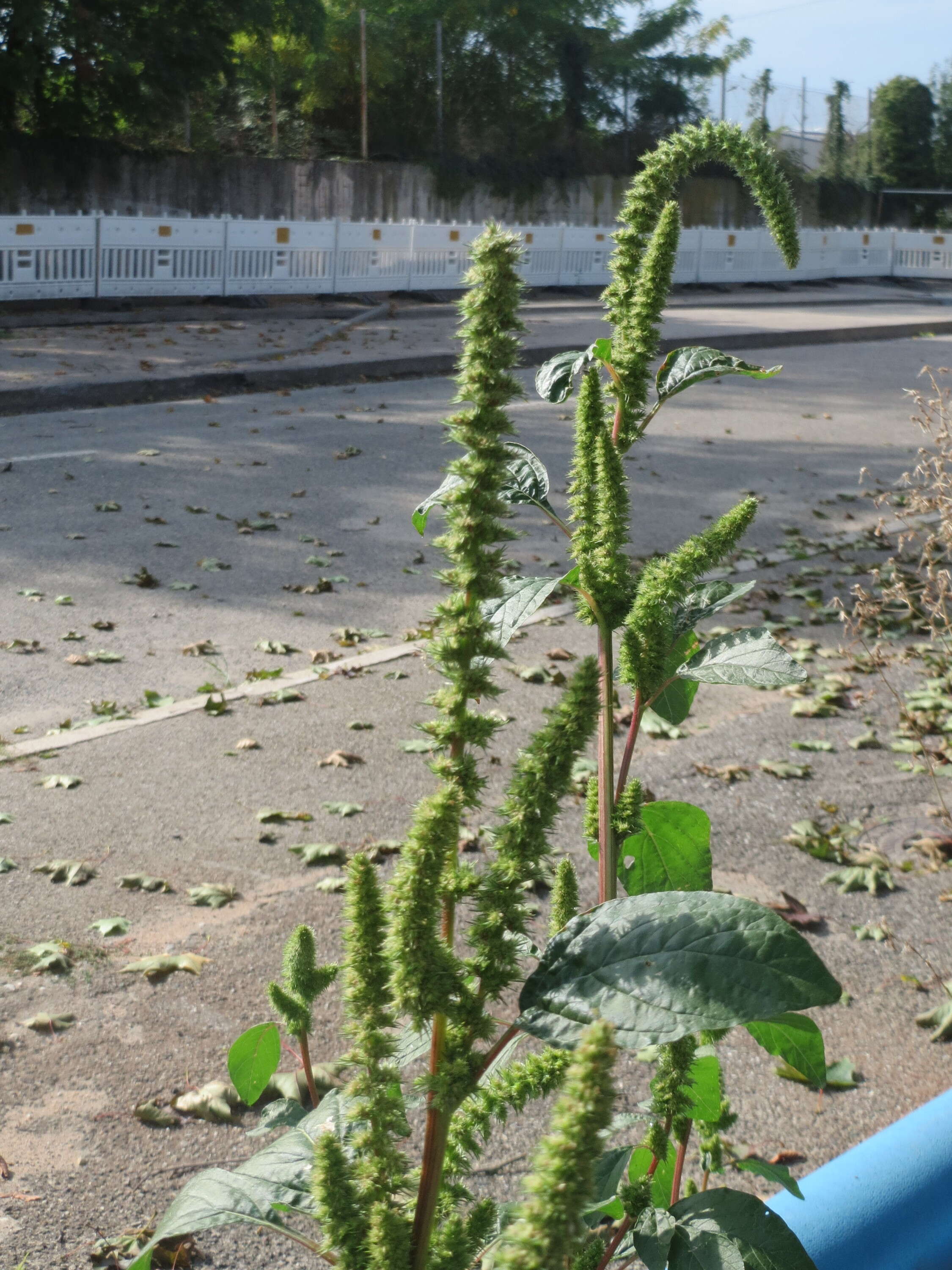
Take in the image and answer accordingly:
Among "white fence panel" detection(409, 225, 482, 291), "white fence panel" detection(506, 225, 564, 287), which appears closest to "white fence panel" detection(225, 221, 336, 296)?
"white fence panel" detection(409, 225, 482, 291)

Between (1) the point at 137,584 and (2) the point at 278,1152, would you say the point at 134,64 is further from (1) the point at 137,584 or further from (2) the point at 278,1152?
(2) the point at 278,1152

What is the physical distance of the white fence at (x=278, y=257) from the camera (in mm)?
18609

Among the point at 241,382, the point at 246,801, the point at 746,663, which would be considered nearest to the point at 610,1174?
the point at 746,663

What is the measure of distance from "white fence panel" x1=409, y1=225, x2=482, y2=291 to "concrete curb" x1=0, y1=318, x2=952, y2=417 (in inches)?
261

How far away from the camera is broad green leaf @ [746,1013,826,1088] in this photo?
1222 mm

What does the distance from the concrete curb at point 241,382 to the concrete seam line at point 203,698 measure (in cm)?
415

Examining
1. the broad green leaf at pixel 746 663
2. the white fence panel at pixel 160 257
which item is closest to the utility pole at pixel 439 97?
the white fence panel at pixel 160 257

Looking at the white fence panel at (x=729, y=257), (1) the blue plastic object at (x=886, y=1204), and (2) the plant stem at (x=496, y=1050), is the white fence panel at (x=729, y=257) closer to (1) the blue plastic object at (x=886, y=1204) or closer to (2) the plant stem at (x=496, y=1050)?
(1) the blue plastic object at (x=886, y=1204)

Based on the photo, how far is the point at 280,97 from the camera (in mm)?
38312

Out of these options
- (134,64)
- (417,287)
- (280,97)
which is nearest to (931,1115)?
(417,287)

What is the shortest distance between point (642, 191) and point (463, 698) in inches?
28.9

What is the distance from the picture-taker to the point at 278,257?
21.8 m

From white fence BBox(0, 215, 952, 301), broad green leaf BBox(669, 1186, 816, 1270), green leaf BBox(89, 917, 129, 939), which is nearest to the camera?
broad green leaf BBox(669, 1186, 816, 1270)

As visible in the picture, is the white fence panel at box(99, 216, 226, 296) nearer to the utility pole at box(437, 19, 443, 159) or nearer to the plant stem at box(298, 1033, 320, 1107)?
the utility pole at box(437, 19, 443, 159)
